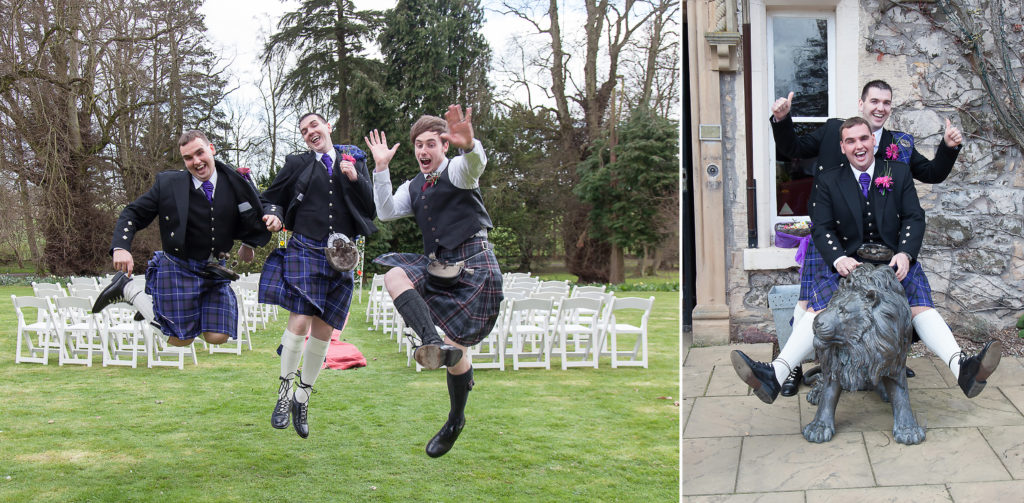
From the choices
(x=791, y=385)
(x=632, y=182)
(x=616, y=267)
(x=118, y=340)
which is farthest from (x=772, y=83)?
(x=616, y=267)

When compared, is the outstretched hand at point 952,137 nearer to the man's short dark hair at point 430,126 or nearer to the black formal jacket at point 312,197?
the man's short dark hair at point 430,126

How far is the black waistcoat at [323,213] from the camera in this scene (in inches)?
110

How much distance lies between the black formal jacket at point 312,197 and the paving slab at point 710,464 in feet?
4.88

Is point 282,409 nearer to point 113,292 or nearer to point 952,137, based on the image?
point 113,292

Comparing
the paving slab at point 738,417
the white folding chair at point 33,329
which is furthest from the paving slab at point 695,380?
the white folding chair at point 33,329

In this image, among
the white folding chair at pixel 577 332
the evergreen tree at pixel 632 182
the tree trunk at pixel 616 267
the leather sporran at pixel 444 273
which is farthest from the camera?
the tree trunk at pixel 616 267

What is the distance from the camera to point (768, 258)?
5.01 metres

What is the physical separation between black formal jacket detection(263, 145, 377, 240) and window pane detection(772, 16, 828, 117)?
342 cm

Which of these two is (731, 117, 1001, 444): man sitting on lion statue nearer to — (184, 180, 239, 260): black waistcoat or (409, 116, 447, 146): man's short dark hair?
(409, 116, 447, 146): man's short dark hair

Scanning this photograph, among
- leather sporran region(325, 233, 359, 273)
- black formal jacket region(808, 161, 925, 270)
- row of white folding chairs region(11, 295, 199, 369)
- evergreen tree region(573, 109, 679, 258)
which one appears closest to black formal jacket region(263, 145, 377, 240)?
leather sporran region(325, 233, 359, 273)

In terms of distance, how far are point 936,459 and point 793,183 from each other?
2561mm

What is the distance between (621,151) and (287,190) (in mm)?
12847

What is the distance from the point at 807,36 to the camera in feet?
16.9

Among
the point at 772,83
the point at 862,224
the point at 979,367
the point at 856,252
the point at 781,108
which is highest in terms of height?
the point at 772,83
